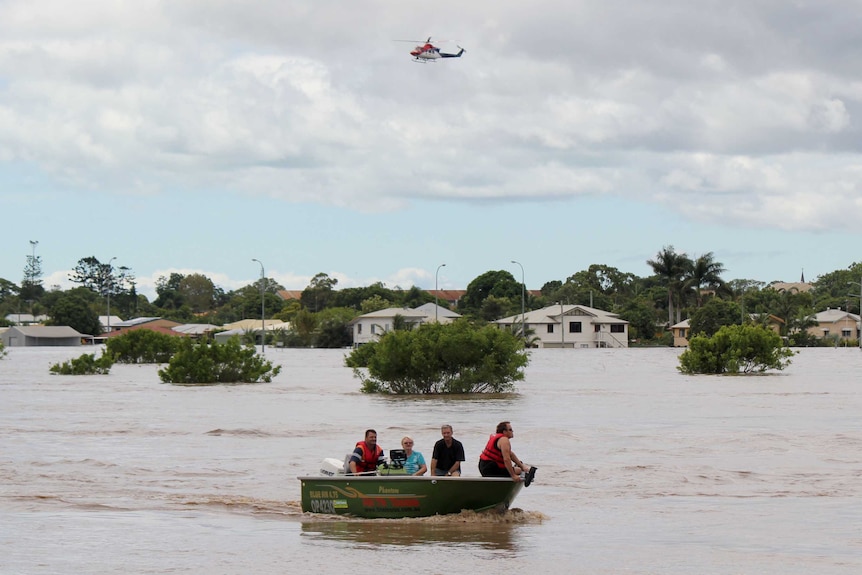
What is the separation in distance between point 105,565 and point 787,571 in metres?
9.24

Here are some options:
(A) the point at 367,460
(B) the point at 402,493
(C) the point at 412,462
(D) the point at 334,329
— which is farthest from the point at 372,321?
(B) the point at 402,493

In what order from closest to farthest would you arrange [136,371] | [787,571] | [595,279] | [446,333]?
[787,571]
[446,333]
[136,371]
[595,279]

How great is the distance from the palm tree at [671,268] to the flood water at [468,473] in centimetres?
10660

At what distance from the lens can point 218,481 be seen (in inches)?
1035

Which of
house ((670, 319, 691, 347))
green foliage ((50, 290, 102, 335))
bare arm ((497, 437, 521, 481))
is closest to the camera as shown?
bare arm ((497, 437, 521, 481))

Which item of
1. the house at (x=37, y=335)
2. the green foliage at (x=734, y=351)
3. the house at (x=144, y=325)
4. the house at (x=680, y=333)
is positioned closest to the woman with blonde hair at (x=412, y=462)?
the green foliage at (x=734, y=351)

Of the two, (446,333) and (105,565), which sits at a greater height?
(446,333)

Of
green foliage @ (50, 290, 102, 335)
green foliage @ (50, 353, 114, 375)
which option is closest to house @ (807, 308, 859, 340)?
green foliage @ (50, 290, 102, 335)

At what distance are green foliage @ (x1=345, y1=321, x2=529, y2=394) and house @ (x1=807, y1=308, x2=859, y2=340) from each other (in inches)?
4516

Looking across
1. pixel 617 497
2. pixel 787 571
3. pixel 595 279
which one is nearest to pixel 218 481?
pixel 617 497

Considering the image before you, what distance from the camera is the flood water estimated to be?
17.8 meters

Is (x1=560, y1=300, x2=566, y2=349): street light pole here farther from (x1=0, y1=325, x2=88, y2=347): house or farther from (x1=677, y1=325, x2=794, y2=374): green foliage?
(x1=0, y1=325, x2=88, y2=347): house

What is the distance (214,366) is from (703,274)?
10549 cm

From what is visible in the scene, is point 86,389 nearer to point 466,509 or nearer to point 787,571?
point 466,509
